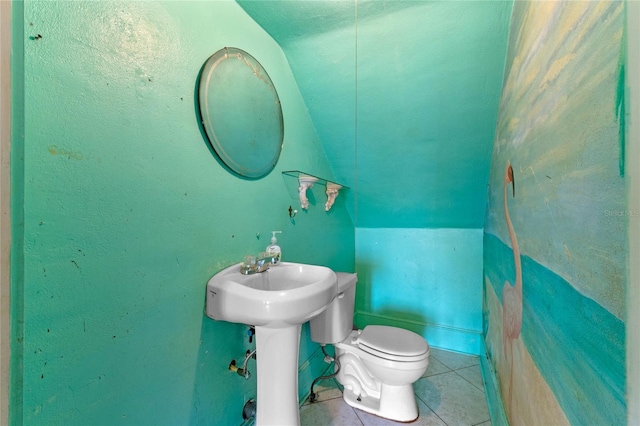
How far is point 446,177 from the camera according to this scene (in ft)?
5.45

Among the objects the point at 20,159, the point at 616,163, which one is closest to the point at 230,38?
the point at 20,159

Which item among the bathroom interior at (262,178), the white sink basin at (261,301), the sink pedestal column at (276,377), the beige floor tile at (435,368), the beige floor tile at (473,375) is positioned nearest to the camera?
the bathroom interior at (262,178)

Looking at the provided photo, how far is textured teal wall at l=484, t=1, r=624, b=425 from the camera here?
365 mm

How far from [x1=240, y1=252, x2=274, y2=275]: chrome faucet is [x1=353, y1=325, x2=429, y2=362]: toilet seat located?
2.49ft

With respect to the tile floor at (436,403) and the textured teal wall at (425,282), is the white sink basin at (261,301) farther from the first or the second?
the textured teal wall at (425,282)

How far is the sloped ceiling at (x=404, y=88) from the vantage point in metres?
1.05

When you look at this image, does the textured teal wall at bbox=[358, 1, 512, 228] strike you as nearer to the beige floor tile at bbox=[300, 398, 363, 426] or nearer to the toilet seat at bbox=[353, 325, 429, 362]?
the toilet seat at bbox=[353, 325, 429, 362]

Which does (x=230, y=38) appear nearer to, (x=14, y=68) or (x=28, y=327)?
(x=14, y=68)

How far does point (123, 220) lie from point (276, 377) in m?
0.79

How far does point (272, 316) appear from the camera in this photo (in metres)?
0.77

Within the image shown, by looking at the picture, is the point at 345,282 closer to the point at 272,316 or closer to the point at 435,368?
the point at 272,316

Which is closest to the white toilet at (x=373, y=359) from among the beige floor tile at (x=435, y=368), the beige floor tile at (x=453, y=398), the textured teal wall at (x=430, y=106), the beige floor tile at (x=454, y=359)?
the beige floor tile at (x=453, y=398)

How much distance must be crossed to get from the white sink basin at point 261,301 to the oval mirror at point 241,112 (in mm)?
476

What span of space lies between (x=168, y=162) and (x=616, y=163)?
1053mm
